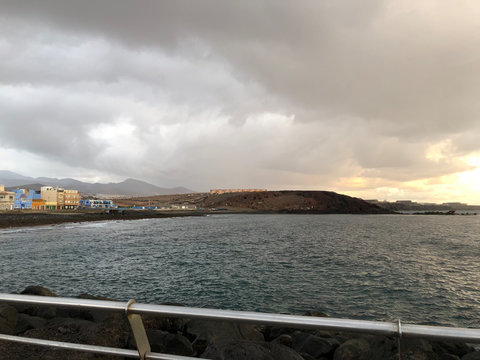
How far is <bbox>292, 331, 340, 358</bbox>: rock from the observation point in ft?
28.5

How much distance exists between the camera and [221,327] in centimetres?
930

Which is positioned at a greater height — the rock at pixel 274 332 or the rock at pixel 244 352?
the rock at pixel 244 352

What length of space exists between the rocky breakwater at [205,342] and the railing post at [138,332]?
231 cm

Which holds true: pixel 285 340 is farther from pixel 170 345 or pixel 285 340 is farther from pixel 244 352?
pixel 244 352

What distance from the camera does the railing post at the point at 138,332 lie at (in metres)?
2.58

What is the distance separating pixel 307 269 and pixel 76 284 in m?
17.5

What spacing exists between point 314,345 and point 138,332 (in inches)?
304

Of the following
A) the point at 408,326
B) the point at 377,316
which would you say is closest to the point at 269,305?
the point at 377,316

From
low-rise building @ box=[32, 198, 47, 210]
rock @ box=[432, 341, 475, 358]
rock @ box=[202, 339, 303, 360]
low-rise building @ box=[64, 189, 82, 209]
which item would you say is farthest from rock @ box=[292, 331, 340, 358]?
low-rise building @ box=[64, 189, 82, 209]

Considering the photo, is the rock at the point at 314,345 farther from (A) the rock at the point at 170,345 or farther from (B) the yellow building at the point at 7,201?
(B) the yellow building at the point at 7,201

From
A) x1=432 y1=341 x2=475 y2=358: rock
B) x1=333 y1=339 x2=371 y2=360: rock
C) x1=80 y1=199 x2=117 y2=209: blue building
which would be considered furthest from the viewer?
x1=80 y1=199 x2=117 y2=209: blue building

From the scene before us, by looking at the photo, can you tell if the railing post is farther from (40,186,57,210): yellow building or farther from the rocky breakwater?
(40,186,57,210): yellow building

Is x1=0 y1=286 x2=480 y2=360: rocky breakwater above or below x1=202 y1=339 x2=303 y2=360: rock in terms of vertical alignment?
below

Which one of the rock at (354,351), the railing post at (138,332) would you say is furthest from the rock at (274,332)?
the railing post at (138,332)
